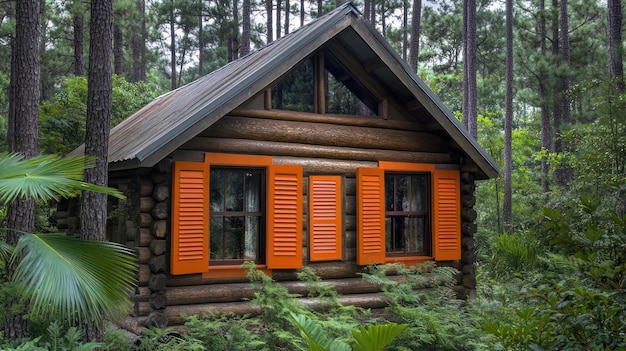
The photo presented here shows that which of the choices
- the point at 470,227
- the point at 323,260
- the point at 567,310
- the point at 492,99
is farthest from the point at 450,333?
the point at 492,99

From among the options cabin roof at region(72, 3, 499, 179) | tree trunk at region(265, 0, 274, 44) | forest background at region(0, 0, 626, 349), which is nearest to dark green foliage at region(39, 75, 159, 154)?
forest background at region(0, 0, 626, 349)

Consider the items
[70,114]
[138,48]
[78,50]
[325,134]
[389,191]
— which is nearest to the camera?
[325,134]

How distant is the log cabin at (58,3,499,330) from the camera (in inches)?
335

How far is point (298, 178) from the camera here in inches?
373

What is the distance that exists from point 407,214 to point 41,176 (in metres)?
7.13

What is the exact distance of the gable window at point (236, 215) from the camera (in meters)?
9.10

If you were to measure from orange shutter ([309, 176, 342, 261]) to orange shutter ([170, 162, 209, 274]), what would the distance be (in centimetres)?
188

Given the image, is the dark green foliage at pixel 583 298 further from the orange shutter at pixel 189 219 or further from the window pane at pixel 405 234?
the window pane at pixel 405 234

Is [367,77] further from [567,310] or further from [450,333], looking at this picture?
[567,310]

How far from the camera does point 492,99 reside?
106 feet

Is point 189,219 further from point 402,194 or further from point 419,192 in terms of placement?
point 419,192

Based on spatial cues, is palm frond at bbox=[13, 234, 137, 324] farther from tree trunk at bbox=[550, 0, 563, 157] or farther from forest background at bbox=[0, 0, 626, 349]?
tree trunk at bbox=[550, 0, 563, 157]

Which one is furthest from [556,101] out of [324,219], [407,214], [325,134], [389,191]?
[324,219]

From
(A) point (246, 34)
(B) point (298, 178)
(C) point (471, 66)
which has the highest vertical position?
(A) point (246, 34)
